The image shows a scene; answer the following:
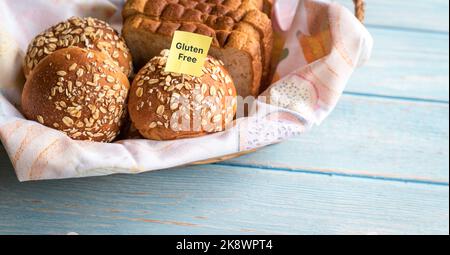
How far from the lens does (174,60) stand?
4.58 feet

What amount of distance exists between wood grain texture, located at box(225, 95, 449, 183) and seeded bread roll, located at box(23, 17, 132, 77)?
1.47ft

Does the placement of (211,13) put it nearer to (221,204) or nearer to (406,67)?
(221,204)

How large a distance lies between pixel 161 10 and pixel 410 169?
874 mm

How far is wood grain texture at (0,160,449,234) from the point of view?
1318 millimetres

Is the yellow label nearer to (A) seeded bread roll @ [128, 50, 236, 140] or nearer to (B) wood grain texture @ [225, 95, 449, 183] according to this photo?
(A) seeded bread roll @ [128, 50, 236, 140]

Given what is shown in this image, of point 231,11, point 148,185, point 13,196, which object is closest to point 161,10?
point 231,11

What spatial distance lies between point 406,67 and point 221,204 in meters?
1.00

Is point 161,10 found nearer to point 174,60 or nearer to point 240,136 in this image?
point 174,60

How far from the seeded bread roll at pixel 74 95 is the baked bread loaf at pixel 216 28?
0.24 meters

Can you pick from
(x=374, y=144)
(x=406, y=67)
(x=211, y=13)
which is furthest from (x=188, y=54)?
(x=406, y=67)

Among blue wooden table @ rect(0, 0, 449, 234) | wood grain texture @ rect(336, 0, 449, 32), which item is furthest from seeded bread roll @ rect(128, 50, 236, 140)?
wood grain texture @ rect(336, 0, 449, 32)

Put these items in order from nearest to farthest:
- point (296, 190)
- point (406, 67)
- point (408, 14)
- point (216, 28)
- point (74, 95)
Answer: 1. point (74, 95)
2. point (296, 190)
3. point (216, 28)
4. point (406, 67)
5. point (408, 14)

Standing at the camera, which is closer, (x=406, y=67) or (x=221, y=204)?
(x=221, y=204)

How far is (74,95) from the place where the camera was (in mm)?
1336
